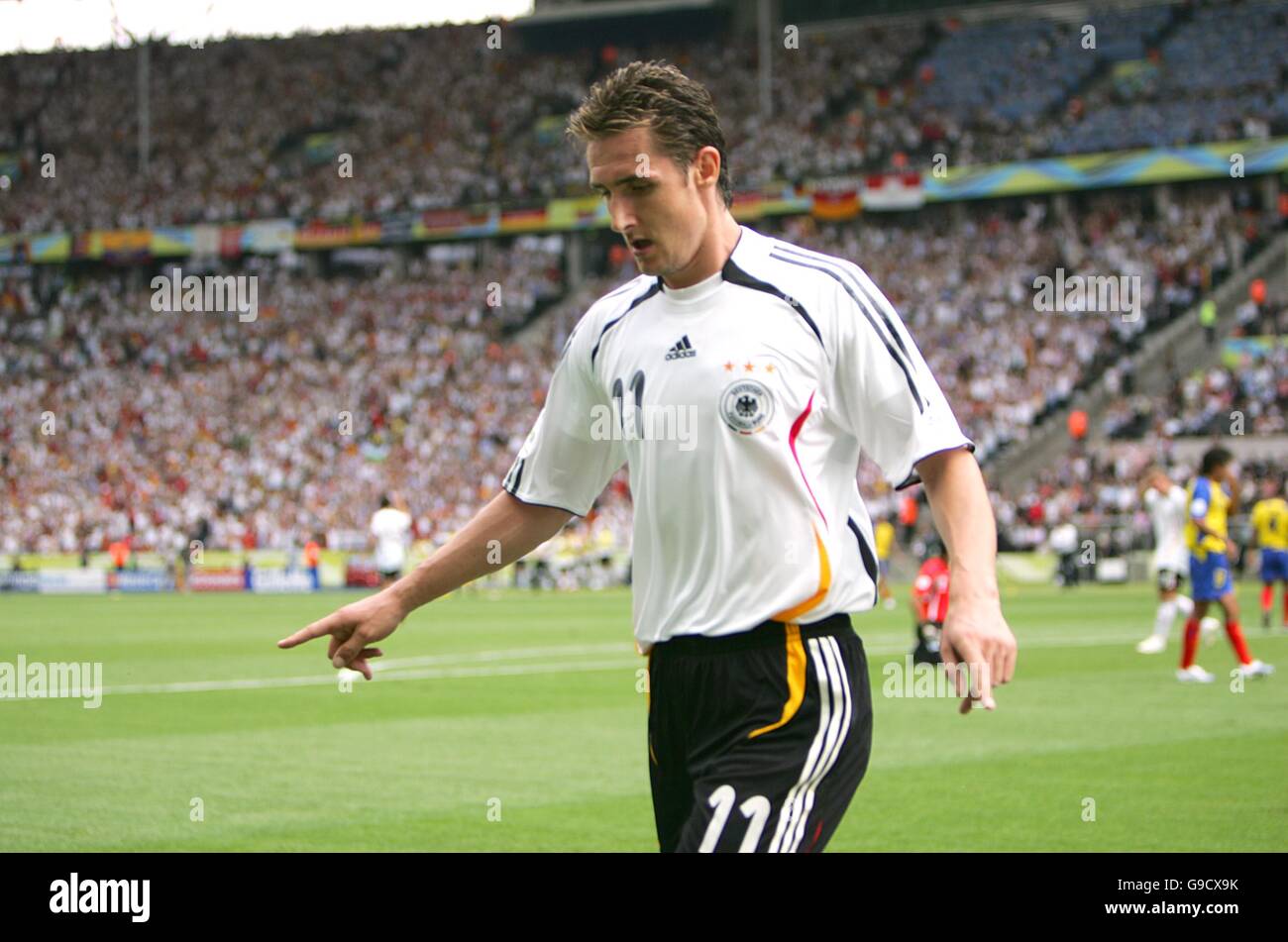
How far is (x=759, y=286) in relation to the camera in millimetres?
4348

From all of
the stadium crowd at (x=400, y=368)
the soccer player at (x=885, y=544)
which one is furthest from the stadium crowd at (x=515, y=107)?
the soccer player at (x=885, y=544)

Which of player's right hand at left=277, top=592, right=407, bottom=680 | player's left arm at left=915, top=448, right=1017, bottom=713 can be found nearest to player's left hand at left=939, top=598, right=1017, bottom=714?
player's left arm at left=915, top=448, right=1017, bottom=713

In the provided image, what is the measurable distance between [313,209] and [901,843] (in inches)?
2199

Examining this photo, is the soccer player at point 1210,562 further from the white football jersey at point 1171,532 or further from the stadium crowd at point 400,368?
the stadium crowd at point 400,368

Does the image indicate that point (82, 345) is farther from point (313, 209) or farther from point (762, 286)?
point (762, 286)

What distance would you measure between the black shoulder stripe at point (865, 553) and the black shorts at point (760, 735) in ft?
0.50

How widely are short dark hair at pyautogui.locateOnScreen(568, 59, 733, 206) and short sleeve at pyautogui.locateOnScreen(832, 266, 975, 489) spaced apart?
529 millimetres

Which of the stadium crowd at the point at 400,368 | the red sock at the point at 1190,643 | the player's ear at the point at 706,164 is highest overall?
the stadium crowd at the point at 400,368

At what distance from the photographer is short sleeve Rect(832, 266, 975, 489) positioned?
4184 mm

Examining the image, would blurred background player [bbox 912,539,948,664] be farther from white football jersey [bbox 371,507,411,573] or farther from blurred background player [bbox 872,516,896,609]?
blurred background player [bbox 872,516,896,609]

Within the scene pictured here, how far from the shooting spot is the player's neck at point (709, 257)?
438cm

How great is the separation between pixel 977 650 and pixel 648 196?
1353 millimetres

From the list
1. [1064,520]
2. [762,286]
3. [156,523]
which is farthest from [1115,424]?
[762,286]

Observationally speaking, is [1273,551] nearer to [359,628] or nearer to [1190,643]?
[1190,643]
